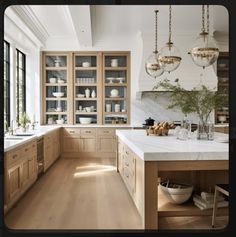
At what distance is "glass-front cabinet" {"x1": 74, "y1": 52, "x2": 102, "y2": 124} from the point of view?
7312mm

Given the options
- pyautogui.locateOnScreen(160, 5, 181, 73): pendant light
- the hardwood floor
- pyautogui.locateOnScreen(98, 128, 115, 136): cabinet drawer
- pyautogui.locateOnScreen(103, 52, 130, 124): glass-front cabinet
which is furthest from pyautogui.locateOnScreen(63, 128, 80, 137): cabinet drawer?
pyautogui.locateOnScreen(160, 5, 181, 73): pendant light

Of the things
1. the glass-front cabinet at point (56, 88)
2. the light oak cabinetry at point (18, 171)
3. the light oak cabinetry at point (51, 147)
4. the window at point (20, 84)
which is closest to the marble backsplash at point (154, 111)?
the glass-front cabinet at point (56, 88)

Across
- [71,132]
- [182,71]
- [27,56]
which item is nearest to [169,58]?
[182,71]

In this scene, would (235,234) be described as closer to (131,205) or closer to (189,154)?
(189,154)

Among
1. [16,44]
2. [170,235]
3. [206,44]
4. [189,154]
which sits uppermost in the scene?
[16,44]

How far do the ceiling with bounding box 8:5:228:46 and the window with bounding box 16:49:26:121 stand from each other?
81 centimetres

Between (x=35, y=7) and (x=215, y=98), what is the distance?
11.1 feet

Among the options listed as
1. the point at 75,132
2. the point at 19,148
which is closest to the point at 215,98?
the point at 19,148

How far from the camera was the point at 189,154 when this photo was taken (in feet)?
8.07

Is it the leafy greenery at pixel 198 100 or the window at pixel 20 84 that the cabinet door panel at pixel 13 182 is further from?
the window at pixel 20 84

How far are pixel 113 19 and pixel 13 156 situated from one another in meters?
3.39

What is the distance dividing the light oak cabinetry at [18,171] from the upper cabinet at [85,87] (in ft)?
9.25

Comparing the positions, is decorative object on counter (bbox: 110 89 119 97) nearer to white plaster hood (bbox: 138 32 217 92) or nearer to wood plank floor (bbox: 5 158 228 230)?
white plaster hood (bbox: 138 32 217 92)

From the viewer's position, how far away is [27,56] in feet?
23.2
